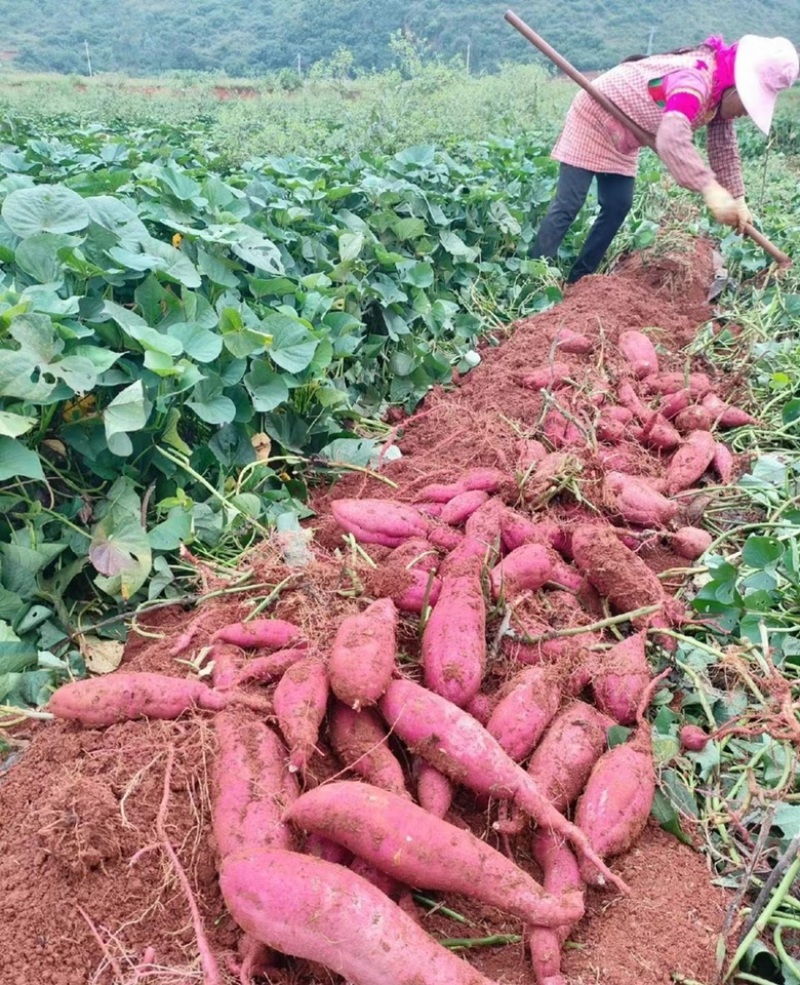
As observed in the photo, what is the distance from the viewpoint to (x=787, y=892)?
4.52ft

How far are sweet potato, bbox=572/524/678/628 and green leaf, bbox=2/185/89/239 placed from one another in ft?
6.41

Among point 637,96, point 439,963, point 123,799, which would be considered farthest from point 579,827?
point 637,96

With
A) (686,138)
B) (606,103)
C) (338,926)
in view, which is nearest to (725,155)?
(606,103)

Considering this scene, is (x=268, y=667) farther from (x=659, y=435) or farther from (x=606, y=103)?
(x=606, y=103)

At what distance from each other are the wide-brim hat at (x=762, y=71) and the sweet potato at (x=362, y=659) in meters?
3.88

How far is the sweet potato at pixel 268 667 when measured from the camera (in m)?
1.68

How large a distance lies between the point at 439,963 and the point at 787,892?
2.32 feet

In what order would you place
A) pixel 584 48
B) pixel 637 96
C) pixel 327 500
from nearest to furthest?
pixel 327 500, pixel 637 96, pixel 584 48

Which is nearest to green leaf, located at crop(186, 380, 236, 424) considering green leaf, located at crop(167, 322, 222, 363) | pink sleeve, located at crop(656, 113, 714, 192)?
green leaf, located at crop(167, 322, 222, 363)

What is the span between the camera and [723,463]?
2986 millimetres

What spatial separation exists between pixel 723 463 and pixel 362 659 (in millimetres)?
2050

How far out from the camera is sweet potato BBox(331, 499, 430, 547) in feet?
7.23

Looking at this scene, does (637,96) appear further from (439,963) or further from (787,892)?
(439,963)

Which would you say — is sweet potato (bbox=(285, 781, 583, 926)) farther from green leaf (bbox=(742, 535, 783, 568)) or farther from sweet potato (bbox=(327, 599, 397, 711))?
green leaf (bbox=(742, 535, 783, 568))
